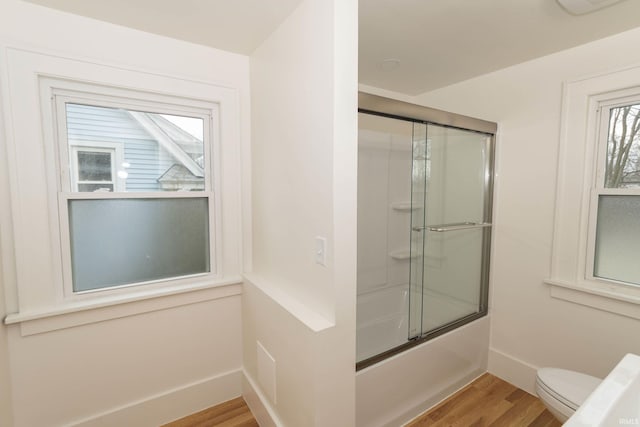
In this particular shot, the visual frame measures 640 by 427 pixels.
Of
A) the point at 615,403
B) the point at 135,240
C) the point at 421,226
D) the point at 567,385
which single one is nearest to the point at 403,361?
the point at 567,385

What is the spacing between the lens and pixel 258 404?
1.78 meters

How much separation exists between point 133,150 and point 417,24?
5.82 feet

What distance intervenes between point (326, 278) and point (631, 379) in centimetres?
104

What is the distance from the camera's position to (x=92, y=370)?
1.61 metres

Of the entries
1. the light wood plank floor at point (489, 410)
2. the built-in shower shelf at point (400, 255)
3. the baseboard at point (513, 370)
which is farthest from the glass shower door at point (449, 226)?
the light wood plank floor at point (489, 410)

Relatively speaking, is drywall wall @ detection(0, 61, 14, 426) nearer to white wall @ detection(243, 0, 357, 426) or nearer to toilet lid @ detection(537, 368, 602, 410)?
white wall @ detection(243, 0, 357, 426)

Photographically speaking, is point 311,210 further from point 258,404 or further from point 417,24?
point 258,404

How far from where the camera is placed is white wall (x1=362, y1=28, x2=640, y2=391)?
5.71ft

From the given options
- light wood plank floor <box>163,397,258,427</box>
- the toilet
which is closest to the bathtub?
the toilet

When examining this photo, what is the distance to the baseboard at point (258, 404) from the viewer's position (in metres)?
1.63

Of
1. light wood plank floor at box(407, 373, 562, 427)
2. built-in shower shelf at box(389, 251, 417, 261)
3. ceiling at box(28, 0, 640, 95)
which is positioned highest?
ceiling at box(28, 0, 640, 95)

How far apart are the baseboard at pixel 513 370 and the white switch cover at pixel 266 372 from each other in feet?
5.65

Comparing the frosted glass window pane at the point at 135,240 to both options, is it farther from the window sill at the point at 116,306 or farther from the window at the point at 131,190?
the window sill at the point at 116,306

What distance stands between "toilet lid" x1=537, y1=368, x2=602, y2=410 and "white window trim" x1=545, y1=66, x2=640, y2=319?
0.57m
